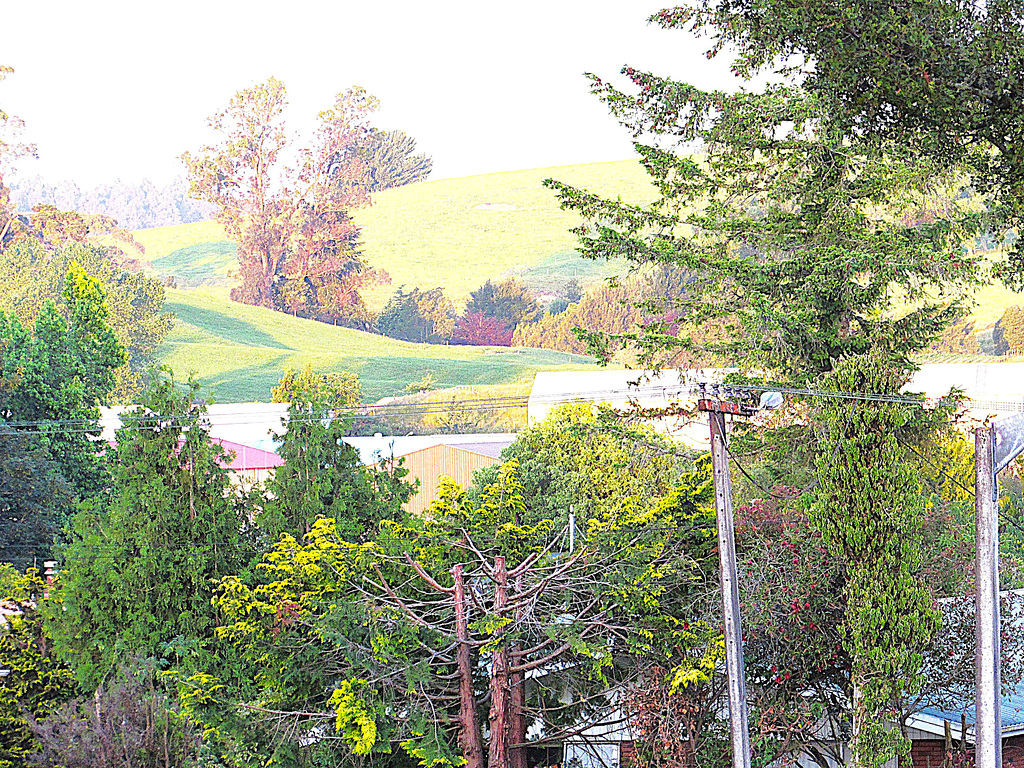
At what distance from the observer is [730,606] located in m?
10.4

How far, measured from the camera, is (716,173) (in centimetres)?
2062

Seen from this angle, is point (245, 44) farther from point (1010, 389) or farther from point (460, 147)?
point (1010, 389)

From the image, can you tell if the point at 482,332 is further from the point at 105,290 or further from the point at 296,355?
the point at 105,290

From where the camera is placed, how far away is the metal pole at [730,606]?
10219 millimetres

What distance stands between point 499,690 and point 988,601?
448cm

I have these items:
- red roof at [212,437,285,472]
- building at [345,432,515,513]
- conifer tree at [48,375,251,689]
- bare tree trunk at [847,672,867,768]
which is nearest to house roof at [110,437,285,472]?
red roof at [212,437,285,472]

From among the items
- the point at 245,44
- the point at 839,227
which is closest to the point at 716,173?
the point at 839,227

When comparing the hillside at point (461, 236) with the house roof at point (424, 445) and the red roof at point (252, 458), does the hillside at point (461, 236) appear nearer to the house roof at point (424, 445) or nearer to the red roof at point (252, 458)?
the house roof at point (424, 445)

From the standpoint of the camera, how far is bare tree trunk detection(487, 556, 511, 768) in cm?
1067

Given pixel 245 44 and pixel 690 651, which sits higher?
pixel 245 44

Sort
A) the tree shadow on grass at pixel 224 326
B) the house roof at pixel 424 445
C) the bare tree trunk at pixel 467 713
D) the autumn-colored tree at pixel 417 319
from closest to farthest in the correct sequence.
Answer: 1. the bare tree trunk at pixel 467 713
2. the house roof at pixel 424 445
3. the tree shadow on grass at pixel 224 326
4. the autumn-colored tree at pixel 417 319

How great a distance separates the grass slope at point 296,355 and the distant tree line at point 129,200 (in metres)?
22.0

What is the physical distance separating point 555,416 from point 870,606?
24.3 metres

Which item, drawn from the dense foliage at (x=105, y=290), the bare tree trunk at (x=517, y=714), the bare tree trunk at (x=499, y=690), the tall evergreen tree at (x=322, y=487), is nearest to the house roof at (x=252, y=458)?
the tall evergreen tree at (x=322, y=487)
